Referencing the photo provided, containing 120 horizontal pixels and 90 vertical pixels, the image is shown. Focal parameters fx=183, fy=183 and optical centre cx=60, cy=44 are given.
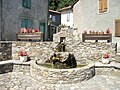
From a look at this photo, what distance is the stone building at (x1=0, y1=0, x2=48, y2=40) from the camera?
46.4 feet

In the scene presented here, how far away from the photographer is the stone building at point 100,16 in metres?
15.3

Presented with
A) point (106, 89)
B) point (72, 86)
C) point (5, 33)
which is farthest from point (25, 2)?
point (106, 89)

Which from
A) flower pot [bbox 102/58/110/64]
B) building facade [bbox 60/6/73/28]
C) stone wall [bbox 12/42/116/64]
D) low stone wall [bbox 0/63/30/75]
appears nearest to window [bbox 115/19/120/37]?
stone wall [bbox 12/42/116/64]

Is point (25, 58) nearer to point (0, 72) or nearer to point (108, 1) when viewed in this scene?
point (0, 72)

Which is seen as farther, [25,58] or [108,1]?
[108,1]

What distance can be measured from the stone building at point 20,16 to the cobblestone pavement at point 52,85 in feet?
16.6

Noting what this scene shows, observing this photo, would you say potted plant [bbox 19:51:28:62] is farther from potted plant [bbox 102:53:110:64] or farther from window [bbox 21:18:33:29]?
potted plant [bbox 102:53:110:64]

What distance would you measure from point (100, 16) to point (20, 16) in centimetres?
719

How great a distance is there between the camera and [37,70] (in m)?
9.96

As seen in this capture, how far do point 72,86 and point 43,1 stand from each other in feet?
39.8

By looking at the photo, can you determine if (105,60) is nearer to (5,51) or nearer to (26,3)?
(5,51)

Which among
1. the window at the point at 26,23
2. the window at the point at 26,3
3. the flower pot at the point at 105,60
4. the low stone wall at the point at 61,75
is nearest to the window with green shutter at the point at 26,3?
the window at the point at 26,3

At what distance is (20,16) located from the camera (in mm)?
15805

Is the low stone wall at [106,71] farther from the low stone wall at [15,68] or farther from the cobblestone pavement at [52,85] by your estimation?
the low stone wall at [15,68]
